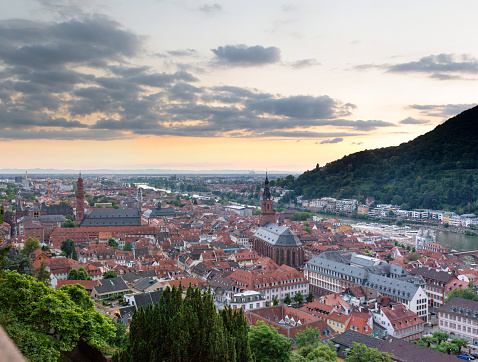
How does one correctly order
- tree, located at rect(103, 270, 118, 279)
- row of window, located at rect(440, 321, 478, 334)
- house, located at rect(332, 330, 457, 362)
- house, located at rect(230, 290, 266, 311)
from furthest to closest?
tree, located at rect(103, 270, 118, 279) → house, located at rect(230, 290, 266, 311) → row of window, located at rect(440, 321, 478, 334) → house, located at rect(332, 330, 457, 362)

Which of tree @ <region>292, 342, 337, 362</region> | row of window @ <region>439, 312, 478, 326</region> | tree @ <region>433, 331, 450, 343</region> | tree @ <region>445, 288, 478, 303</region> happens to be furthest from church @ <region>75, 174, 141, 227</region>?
tree @ <region>292, 342, 337, 362</region>

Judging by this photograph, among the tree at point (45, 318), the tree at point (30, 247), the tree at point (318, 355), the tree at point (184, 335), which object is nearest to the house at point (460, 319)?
the tree at point (318, 355)

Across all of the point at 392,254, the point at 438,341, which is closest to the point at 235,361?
the point at 438,341

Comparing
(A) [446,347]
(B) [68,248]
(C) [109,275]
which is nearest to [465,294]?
(A) [446,347]

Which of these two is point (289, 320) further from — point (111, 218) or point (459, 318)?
point (111, 218)

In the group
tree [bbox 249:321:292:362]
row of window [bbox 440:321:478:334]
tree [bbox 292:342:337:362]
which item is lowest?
row of window [bbox 440:321:478:334]

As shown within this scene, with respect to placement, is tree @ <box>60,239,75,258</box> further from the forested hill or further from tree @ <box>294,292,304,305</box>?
the forested hill

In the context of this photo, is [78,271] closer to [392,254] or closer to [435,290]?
[435,290]

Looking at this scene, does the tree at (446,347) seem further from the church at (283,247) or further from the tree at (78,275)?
the tree at (78,275)
